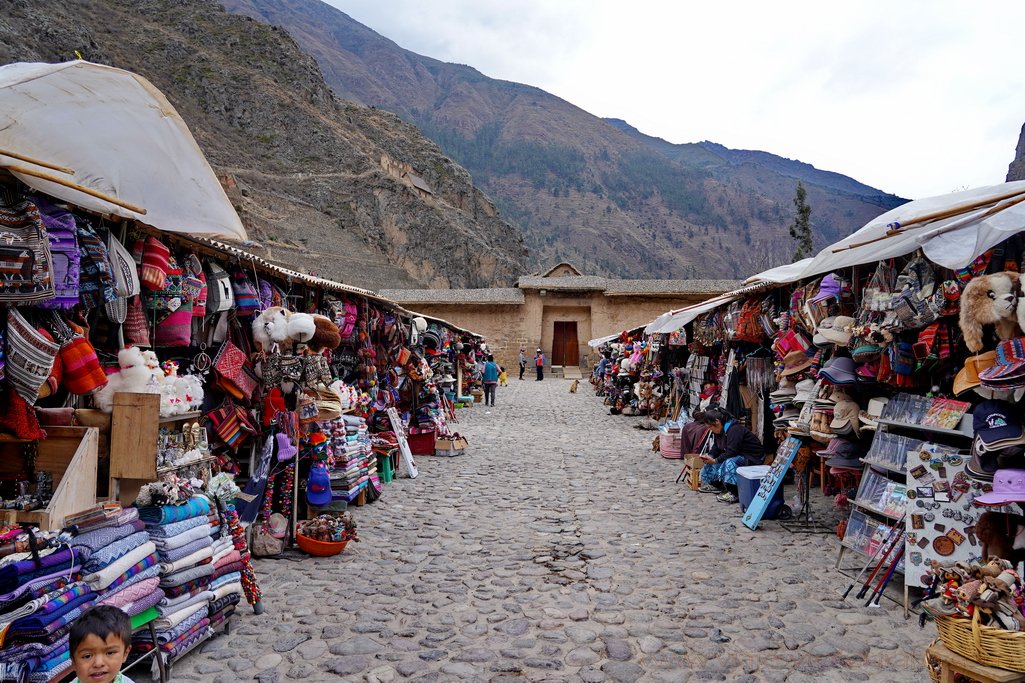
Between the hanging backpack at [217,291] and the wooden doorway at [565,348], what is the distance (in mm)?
24678

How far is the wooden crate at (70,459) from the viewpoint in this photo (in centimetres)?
333

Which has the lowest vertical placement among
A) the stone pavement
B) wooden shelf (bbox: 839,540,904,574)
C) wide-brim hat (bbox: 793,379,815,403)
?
the stone pavement

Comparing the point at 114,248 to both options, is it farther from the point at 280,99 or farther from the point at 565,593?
the point at 280,99

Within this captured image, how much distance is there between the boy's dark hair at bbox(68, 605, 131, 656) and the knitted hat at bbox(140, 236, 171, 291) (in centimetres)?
236

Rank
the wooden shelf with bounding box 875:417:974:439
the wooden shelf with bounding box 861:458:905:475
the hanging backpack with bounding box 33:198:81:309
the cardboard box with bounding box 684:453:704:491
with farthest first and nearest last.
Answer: the cardboard box with bounding box 684:453:704:491, the wooden shelf with bounding box 861:458:905:475, the wooden shelf with bounding box 875:417:974:439, the hanging backpack with bounding box 33:198:81:309

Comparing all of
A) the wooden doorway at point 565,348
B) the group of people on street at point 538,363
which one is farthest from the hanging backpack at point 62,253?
the wooden doorway at point 565,348

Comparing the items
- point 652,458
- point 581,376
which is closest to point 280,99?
point 581,376

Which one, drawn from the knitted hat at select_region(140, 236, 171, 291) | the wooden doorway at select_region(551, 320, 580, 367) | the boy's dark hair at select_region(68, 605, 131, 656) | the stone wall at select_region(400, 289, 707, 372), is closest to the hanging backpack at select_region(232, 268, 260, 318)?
the knitted hat at select_region(140, 236, 171, 291)

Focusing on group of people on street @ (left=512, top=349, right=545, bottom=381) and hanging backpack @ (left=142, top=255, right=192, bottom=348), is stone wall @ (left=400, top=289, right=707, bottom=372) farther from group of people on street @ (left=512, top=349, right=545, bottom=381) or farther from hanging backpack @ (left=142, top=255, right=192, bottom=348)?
hanging backpack @ (left=142, top=255, right=192, bottom=348)

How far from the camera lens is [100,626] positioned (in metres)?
2.26

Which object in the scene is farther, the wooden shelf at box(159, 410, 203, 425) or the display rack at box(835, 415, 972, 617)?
the display rack at box(835, 415, 972, 617)

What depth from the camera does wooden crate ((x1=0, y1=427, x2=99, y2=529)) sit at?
131 inches

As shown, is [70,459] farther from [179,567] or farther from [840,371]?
[840,371]

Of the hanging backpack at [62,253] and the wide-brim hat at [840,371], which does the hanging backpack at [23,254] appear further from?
the wide-brim hat at [840,371]
